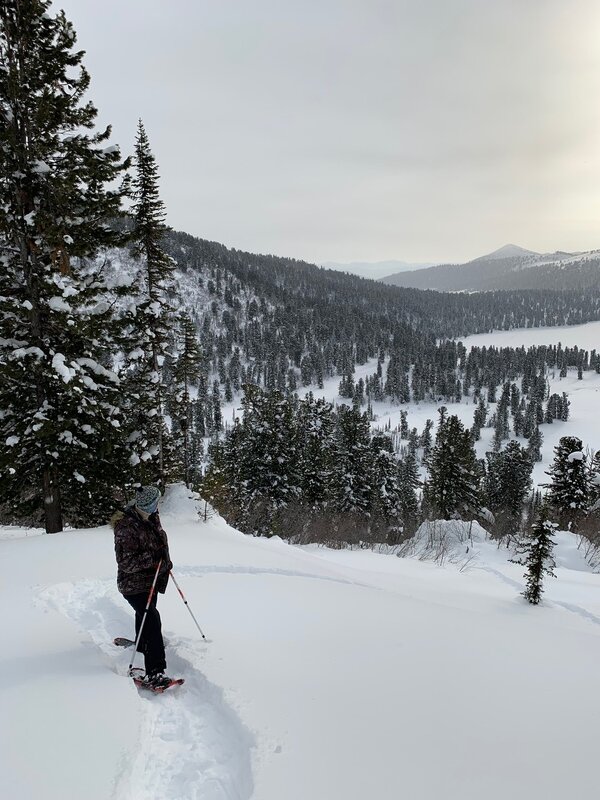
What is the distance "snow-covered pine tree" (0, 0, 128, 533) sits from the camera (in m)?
10.3

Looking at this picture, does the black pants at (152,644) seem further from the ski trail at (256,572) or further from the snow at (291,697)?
the ski trail at (256,572)

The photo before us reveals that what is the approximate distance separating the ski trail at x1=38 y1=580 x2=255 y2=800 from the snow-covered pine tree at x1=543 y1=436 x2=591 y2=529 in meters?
39.1

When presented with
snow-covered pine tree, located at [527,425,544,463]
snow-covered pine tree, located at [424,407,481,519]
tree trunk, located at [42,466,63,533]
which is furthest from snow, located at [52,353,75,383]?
snow-covered pine tree, located at [527,425,544,463]

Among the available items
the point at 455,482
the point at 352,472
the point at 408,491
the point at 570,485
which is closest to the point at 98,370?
the point at 352,472

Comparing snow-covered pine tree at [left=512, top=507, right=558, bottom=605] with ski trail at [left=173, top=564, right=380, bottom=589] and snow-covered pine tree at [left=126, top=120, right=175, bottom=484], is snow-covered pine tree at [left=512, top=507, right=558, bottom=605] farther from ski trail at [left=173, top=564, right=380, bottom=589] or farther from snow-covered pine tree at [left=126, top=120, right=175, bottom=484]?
snow-covered pine tree at [left=126, top=120, right=175, bottom=484]

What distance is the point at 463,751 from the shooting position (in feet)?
12.5

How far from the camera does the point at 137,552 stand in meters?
5.33

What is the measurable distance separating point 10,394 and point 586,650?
41.1 ft

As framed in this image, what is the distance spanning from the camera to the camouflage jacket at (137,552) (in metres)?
5.30

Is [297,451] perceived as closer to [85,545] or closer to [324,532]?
[324,532]

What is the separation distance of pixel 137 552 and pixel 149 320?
15.4m

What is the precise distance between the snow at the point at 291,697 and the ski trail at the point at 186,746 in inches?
0.6

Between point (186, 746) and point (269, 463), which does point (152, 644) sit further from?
point (269, 463)

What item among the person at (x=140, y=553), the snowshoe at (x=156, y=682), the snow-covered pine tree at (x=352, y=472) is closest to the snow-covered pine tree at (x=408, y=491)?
the snow-covered pine tree at (x=352, y=472)
